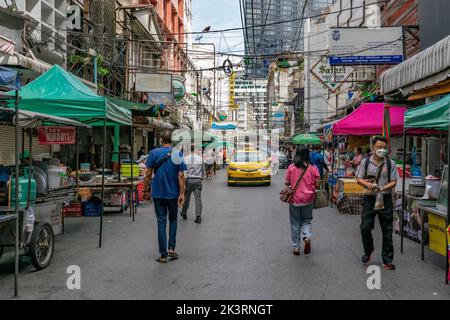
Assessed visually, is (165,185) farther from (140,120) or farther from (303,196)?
(140,120)

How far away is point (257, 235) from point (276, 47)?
1190 inches

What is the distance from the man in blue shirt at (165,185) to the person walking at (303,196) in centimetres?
191

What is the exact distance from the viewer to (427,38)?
45.6ft

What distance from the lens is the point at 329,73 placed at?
2636 centimetres

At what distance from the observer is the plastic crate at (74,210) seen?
12.8m

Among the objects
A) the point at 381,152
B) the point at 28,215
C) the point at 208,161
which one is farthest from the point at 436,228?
the point at 208,161

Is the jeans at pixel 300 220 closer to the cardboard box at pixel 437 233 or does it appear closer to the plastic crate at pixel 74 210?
the cardboard box at pixel 437 233

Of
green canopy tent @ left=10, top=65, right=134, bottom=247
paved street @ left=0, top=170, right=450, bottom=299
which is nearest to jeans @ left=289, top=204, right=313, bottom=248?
paved street @ left=0, top=170, right=450, bottom=299

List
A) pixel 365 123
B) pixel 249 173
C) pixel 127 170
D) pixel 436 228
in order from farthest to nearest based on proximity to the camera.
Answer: pixel 249 173, pixel 127 170, pixel 365 123, pixel 436 228

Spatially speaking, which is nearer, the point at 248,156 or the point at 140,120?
the point at 140,120

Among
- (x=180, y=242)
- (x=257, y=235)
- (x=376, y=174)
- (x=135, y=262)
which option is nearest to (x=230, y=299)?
(x=135, y=262)

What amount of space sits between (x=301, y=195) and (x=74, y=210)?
7.05 metres

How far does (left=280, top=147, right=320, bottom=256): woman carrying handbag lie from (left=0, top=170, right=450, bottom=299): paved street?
358 mm
